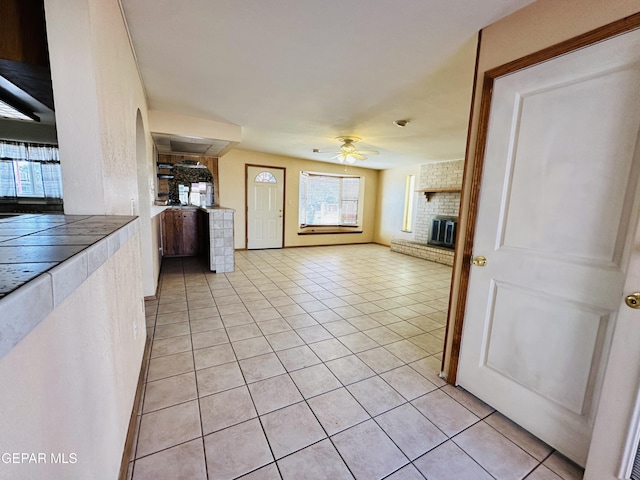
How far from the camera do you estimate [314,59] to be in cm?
209

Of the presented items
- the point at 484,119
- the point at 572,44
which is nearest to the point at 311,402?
the point at 484,119

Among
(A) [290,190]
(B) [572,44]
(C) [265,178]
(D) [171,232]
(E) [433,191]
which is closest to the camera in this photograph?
(B) [572,44]

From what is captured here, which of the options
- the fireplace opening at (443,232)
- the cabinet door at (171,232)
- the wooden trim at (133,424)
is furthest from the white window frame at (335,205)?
the wooden trim at (133,424)

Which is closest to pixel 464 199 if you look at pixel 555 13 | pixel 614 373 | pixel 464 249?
pixel 464 249

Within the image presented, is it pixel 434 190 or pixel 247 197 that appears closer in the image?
pixel 434 190

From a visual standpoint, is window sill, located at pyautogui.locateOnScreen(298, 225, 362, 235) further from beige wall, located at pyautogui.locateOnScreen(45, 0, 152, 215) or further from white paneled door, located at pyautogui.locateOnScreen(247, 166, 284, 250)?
beige wall, located at pyautogui.locateOnScreen(45, 0, 152, 215)

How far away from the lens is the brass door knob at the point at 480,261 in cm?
173

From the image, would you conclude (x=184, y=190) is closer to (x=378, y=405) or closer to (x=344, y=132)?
(x=344, y=132)

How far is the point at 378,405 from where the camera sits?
1759 mm

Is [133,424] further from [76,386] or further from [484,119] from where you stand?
[484,119]

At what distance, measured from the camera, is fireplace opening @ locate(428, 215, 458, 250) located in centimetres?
592

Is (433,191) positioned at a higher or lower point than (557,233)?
higher

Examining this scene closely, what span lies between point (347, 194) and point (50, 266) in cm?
771

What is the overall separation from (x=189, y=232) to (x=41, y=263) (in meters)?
5.55
